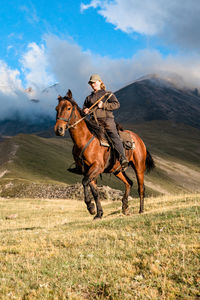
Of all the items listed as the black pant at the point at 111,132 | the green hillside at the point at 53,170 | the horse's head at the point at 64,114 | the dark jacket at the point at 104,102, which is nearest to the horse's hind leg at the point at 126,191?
the black pant at the point at 111,132

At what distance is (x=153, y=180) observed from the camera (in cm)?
13175

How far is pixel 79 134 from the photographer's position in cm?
1155

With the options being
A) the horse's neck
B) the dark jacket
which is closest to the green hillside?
the dark jacket

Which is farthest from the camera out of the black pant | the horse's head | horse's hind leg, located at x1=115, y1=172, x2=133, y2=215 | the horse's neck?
horse's hind leg, located at x1=115, y1=172, x2=133, y2=215

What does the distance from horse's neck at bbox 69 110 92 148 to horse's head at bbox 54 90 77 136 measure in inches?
15.7

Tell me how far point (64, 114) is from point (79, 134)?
1.19 meters

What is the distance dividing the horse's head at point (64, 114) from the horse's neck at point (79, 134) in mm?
398

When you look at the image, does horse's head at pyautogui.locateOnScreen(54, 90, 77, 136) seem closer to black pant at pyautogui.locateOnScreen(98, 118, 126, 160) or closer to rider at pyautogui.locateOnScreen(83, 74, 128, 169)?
rider at pyautogui.locateOnScreen(83, 74, 128, 169)

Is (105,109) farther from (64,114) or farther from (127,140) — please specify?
(64,114)

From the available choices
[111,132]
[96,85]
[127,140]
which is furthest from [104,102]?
[127,140]

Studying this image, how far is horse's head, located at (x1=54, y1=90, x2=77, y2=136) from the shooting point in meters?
10.4

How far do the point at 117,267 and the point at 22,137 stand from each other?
417ft

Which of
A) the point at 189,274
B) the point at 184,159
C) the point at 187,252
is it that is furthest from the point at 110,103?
the point at 184,159

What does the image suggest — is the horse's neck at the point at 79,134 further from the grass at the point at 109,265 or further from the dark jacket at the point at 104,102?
the grass at the point at 109,265
